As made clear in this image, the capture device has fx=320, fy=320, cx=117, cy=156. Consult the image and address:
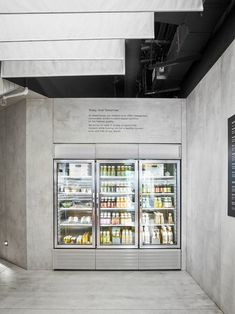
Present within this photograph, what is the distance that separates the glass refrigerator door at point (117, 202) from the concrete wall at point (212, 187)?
1016 mm

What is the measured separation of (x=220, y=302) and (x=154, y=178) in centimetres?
243

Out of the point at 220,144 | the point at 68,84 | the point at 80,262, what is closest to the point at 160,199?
the point at 80,262

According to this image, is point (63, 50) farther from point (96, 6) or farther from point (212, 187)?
point (212, 187)

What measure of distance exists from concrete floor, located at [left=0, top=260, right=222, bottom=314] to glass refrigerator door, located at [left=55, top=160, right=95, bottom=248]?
0.58m

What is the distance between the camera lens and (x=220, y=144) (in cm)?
377

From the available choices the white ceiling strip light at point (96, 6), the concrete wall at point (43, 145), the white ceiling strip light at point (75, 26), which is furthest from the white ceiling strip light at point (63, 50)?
the concrete wall at point (43, 145)

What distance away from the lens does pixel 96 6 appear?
279 centimetres

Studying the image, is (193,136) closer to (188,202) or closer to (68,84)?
(188,202)

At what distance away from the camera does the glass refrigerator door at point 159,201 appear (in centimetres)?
557

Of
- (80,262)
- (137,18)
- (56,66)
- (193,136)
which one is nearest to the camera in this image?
(137,18)

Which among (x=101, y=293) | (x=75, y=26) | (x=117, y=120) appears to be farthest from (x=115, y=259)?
(x=75, y=26)

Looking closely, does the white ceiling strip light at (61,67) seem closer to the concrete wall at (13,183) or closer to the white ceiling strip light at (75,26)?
the white ceiling strip light at (75,26)

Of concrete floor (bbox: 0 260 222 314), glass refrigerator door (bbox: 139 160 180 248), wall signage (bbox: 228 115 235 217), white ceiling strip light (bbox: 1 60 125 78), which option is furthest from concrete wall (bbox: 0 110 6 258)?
wall signage (bbox: 228 115 235 217)

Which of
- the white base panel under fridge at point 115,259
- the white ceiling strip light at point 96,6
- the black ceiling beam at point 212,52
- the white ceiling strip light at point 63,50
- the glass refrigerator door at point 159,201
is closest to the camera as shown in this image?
the white ceiling strip light at point 96,6
